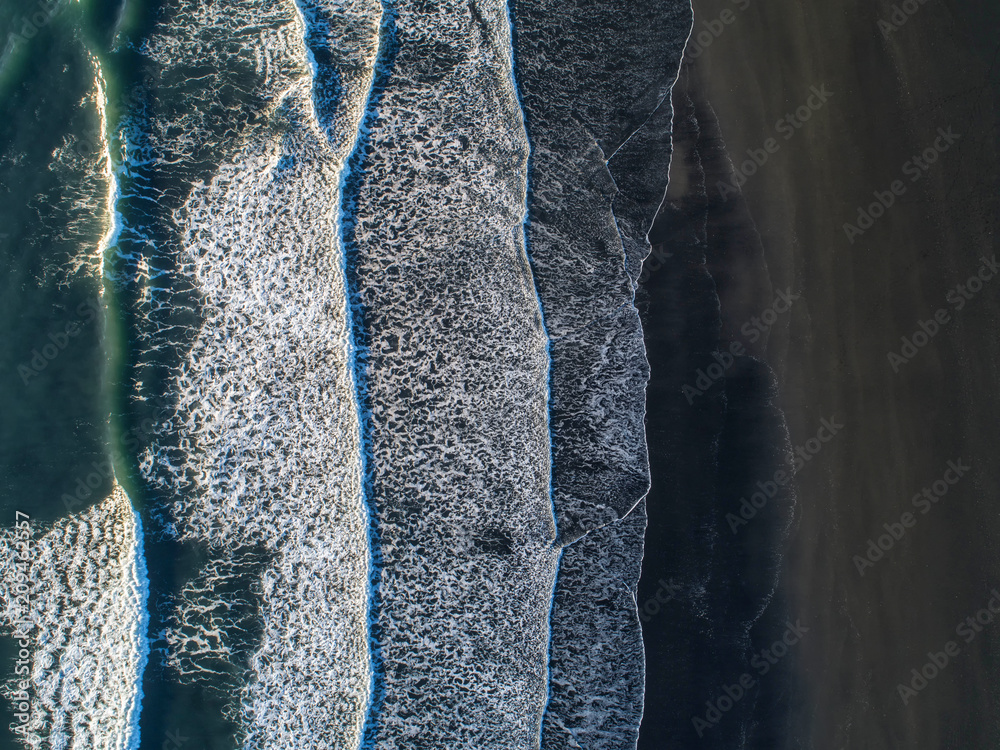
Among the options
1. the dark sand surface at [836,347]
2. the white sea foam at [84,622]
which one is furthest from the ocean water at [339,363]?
the dark sand surface at [836,347]

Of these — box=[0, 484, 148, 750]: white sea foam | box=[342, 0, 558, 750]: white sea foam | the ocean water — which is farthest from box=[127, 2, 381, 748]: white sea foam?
box=[0, 484, 148, 750]: white sea foam

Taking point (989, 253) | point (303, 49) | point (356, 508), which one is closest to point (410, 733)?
point (356, 508)

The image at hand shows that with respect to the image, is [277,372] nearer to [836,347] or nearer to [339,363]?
[339,363]

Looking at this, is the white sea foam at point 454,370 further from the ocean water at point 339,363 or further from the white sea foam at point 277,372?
the white sea foam at point 277,372

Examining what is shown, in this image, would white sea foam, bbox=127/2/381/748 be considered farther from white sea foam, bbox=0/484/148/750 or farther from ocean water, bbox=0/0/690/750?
white sea foam, bbox=0/484/148/750

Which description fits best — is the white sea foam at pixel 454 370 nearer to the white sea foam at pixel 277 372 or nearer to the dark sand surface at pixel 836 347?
the white sea foam at pixel 277 372

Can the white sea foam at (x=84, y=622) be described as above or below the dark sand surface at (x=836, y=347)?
below

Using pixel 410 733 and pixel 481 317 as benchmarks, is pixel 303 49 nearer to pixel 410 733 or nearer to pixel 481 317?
pixel 481 317
